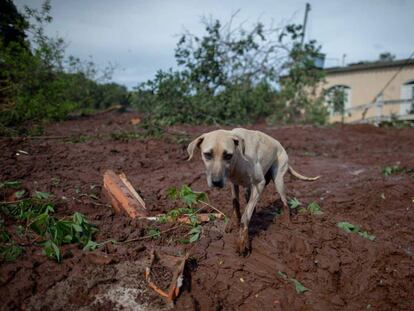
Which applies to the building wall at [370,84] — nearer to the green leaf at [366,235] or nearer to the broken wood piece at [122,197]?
the green leaf at [366,235]

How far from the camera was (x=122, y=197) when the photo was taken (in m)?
4.52

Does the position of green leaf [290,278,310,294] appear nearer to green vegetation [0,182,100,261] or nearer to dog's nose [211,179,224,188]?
dog's nose [211,179,224,188]

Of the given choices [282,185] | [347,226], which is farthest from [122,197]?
[347,226]

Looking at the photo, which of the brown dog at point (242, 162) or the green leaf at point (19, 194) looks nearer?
the brown dog at point (242, 162)

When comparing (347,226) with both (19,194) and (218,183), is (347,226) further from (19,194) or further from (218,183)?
(19,194)

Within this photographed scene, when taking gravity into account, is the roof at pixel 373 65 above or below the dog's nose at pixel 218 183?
above

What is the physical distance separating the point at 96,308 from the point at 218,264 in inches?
48.4

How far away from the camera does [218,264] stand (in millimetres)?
3418

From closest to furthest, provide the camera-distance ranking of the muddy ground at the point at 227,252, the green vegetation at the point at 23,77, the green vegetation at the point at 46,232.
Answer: the muddy ground at the point at 227,252 → the green vegetation at the point at 46,232 → the green vegetation at the point at 23,77

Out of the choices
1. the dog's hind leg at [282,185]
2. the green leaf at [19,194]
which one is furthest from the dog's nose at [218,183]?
the green leaf at [19,194]

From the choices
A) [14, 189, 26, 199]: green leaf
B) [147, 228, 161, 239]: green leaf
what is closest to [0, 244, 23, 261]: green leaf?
[147, 228, 161, 239]: green leaf

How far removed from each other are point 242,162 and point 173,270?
1536 millimetres

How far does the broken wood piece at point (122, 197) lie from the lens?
4.34m

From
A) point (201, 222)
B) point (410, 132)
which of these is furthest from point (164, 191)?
point (410, 132)
